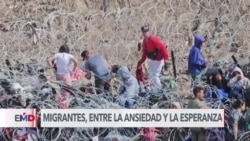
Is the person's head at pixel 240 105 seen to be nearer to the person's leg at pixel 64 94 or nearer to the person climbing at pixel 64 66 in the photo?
the person's leg at pixel 64 94

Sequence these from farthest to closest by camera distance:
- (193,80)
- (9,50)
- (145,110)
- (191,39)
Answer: (191,39), (9,50), (193,80), (145,110)

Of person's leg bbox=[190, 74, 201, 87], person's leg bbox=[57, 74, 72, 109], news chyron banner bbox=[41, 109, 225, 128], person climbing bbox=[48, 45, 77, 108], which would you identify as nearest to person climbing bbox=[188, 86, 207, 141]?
news chyron banner bbox=[41, 109, 225, 128]

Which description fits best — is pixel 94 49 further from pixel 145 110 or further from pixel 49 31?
pixel 145 110

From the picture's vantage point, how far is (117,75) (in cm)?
1781

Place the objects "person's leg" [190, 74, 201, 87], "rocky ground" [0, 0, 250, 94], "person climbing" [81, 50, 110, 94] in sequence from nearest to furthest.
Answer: "person climbing" [81, 50, 110, 94]
"person's leg" [190, 74, 201, 87]
"rocky ground" [0, 0, 250, 94]

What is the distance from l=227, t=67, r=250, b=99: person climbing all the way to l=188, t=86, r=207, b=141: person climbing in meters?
1.04

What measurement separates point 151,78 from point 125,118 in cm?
125

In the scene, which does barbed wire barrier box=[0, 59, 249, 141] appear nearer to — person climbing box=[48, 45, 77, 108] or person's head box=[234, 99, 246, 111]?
person's head box=[234, 99, 246, 111]

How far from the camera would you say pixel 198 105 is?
16422 mm

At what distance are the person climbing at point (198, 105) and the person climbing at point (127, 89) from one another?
106 cm

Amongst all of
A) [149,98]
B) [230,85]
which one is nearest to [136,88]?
[149,98]

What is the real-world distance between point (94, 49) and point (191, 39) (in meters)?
1.99

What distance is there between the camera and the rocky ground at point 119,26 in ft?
69.1

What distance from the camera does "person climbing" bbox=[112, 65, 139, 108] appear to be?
56.2ft
